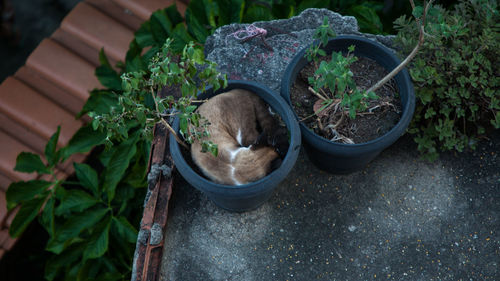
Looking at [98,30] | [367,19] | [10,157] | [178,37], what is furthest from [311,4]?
[10,157]

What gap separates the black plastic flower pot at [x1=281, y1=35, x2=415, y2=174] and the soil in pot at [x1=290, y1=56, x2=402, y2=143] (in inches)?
1.7

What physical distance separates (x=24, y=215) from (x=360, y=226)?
1501 millimetres

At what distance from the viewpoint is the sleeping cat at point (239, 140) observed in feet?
5.05

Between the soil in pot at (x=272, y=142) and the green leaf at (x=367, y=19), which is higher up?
the green leaf at (x=367, y=19)

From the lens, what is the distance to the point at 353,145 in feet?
5.07

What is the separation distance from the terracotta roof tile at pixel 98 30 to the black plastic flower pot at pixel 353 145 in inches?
56.0

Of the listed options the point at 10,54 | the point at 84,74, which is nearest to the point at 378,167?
the point at 84,74

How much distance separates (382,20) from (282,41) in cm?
66

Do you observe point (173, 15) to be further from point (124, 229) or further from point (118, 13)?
point (124, 229)

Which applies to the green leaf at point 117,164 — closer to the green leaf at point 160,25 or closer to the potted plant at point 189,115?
the potted plant at point 189,115

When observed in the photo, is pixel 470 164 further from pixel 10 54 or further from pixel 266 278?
pixel 10 54

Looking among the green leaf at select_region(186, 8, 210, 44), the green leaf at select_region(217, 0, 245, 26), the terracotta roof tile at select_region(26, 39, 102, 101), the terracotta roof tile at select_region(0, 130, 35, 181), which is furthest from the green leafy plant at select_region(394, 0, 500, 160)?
the terracotta roof tile at select_region(0, 130, 35, 181)

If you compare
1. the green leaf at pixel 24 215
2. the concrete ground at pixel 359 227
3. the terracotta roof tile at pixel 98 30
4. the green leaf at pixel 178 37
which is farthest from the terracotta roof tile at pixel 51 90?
the concrete ground at pixel 359 227

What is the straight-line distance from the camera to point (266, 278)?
173 cm
